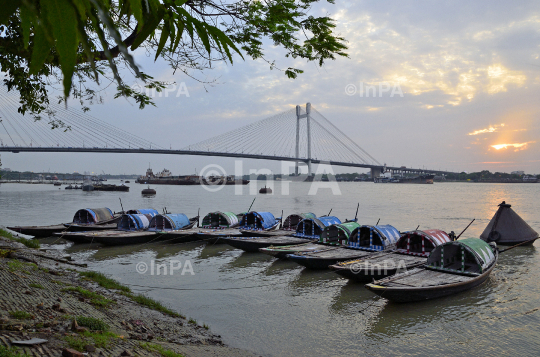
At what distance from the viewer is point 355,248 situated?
16.9 meters

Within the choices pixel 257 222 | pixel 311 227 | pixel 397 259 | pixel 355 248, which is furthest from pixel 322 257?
pixel 257 222

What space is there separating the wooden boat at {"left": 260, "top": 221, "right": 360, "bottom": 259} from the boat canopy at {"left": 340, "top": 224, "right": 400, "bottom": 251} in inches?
18.5

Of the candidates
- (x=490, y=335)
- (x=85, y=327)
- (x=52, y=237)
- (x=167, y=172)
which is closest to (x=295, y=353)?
(x=85, y=327)

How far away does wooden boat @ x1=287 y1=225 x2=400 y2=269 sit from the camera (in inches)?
586

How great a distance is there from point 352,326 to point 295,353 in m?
2.35

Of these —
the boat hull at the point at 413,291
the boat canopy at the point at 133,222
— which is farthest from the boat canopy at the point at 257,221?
the boat hull at the point at 413,291

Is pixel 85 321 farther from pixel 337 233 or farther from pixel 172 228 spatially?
pixel 172 228

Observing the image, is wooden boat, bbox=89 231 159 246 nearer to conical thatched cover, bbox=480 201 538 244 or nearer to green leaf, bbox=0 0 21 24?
conical thatched cover, bbox=480 201 538 244

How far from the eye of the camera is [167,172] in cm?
14900

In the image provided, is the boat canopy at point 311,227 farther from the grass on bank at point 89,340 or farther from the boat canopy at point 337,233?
the grass on bank at point 89,340

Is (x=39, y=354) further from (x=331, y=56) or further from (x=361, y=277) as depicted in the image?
(x=361, y=277)

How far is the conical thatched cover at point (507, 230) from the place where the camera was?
74.0 ft

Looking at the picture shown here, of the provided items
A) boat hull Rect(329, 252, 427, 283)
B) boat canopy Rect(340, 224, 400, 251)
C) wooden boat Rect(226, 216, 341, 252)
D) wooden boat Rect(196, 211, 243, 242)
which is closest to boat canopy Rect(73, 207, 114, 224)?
wooden boat Rect(196, 211, 243, 242)

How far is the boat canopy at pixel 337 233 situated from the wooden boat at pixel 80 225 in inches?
612
